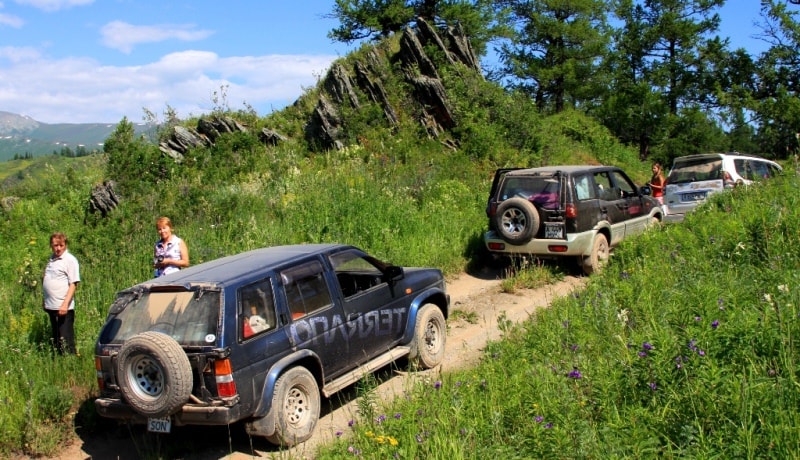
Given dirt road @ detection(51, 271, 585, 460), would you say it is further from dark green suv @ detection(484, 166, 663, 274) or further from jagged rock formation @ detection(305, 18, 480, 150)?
→ jagged rock formation @ detection(305, 18, 480, 150)

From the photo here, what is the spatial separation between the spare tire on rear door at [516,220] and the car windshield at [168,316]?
6.63 meters

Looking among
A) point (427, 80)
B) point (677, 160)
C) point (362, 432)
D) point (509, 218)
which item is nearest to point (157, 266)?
point (362, 432)

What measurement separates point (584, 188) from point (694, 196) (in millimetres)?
4818

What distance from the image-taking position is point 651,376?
13.8ft

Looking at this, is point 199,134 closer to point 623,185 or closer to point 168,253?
point 168,253

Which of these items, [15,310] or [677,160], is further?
[677,160]

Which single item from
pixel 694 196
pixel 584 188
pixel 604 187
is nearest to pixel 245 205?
pixel 584 188

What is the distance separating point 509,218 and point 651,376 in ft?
23.8

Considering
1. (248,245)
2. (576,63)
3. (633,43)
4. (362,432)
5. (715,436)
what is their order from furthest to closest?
(576,63) → (633,43) → (248,245) → (362,432) → (715,436)

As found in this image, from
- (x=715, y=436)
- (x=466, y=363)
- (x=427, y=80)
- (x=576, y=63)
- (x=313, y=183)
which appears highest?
(x=576, y=63)

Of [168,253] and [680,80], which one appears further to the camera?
[680,80]

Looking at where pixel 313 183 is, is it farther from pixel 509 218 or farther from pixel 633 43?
pixel 633 43

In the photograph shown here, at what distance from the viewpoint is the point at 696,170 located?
15180 mm

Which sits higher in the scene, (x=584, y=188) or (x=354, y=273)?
(x=584, y=188)
